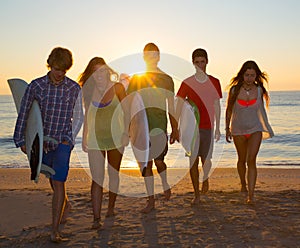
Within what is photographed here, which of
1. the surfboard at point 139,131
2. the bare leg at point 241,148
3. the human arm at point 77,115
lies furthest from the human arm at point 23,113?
the bare leg at point 241,148

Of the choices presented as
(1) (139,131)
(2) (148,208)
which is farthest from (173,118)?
(2) (148,208)

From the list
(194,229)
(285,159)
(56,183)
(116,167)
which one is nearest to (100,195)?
Result: (116,167)

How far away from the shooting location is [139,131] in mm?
5531

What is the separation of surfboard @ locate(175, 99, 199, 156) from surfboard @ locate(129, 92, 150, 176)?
2.48ft

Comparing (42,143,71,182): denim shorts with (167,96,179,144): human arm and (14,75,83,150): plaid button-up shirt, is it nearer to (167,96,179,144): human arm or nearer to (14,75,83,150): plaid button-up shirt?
(14,75,83,150): plaid button-up shirt

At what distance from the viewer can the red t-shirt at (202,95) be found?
6.25 meters

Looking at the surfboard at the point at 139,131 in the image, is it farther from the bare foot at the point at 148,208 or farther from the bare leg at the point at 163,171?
Result: the bare leg at the point at 163,171

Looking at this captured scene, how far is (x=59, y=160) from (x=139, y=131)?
1.32 meters

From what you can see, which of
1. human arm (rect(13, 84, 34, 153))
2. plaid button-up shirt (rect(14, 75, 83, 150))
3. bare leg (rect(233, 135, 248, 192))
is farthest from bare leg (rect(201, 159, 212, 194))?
human arm (rect(13, 84, 34, 153))

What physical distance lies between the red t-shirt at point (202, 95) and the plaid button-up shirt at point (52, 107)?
2.05 meters

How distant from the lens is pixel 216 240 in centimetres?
453

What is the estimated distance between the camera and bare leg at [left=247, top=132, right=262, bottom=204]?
5.97 metres

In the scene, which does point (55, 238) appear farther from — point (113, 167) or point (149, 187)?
point (149, 187)

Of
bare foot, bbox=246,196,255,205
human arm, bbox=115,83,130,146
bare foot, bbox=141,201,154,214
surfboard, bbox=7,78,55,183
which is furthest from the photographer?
bare foot, bbox=246,196,255,205
